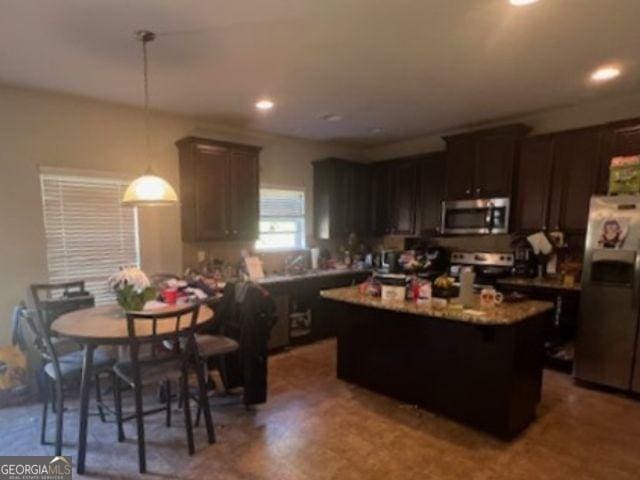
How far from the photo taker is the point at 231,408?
10.0 ft

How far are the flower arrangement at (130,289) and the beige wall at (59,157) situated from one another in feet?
4.46

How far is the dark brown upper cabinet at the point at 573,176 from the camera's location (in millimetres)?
3723

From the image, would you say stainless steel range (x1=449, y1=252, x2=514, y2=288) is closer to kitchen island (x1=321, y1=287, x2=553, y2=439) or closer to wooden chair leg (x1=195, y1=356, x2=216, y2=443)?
kitchen island (x1=321, y1=287, x2=553, y2=439)

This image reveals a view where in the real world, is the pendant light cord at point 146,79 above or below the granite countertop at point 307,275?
above

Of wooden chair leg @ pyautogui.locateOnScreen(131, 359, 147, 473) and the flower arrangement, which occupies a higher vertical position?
the flower arrangement

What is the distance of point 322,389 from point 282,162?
3095 millimetres

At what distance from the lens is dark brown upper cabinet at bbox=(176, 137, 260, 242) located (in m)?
4.14

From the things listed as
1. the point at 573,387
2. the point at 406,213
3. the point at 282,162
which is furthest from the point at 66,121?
the point at 573,387

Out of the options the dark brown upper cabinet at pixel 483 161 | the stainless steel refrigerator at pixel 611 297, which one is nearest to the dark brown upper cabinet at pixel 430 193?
the dark brown upper cabinet at pixel 483 161

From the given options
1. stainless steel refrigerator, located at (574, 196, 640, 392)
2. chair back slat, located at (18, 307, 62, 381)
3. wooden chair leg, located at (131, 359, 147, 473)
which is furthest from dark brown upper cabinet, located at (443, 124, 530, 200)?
chair back slat, located at (18, 307, 62, 381)

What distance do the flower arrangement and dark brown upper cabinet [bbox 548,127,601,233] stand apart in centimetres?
405

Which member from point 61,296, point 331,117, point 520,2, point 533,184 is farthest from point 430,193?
point 61,296

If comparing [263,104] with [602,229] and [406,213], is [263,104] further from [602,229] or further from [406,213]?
[602,229]

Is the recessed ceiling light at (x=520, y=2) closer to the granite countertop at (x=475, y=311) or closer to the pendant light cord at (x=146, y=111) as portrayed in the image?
the granite countertop at (x=475, y=311)
